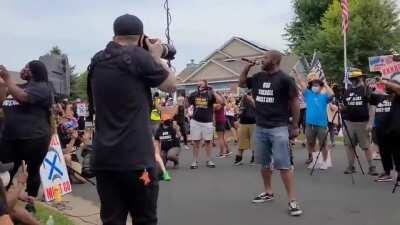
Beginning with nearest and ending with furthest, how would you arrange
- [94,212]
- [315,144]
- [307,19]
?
[94,212], [315,144], [307,19]

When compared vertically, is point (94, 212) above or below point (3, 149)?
below

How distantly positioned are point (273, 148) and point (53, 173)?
3.15 meters

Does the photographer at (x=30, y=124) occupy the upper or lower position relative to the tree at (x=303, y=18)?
lower

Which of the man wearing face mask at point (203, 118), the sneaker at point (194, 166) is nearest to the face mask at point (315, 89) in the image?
the man wearing face mask at point (203, 118)

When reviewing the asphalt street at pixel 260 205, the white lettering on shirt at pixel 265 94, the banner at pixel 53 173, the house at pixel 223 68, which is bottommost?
the asphalt street at pixel 260 205

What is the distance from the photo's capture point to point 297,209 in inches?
295

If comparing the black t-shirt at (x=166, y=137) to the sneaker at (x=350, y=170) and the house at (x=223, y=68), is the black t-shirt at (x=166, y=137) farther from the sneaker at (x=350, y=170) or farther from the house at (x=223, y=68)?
the house at (x=223, y=68)

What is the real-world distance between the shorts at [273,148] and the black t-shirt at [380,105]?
2939 millimetres

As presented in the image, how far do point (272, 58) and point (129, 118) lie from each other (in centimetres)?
406

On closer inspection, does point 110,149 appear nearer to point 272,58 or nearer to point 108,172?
point 108,172

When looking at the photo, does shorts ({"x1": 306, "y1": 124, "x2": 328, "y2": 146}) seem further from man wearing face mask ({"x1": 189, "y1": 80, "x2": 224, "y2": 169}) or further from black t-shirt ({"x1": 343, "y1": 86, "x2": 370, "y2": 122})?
man wearing face mask ({"x1": 189, "y1": 80, "x2": 224, "y2": 169})

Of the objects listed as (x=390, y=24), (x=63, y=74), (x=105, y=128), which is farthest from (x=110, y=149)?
(x=390, y=24)

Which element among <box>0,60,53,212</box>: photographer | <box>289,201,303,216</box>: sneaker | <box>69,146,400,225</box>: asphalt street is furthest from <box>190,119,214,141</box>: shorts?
<box>0,60,53,212</box>: photographer

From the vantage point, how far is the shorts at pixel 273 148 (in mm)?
7531
